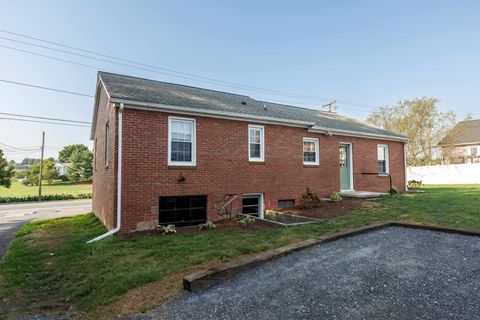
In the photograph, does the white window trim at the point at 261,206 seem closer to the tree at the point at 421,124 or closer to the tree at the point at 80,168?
the tree at the point at 421,124

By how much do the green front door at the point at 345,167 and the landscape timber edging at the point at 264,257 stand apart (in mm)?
6546

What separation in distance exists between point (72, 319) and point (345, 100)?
30363 mm

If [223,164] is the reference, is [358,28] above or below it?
above

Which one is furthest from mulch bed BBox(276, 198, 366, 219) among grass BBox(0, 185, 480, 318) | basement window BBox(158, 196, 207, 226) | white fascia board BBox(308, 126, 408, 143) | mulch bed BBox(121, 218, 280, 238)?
white fascia board BBox(308, 126, 408, 143)

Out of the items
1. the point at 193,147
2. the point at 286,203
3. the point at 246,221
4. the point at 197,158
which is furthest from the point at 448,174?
the point at 193,147

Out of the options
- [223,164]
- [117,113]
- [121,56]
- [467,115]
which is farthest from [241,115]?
[467,115]

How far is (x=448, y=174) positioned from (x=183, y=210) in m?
26.7

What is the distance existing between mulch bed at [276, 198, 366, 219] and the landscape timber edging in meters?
2.12

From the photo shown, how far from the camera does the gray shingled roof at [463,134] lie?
28.8 meters

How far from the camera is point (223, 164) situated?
9328 millimetres

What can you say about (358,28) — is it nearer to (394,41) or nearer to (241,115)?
(394,41)

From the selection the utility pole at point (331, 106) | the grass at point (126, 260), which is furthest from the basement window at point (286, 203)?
the utility pole at point (331, 106)

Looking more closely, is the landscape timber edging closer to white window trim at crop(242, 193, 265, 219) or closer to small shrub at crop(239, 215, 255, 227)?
small shrub at crop(239, 215, 255, 227)

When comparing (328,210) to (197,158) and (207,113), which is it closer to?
(197,158)
